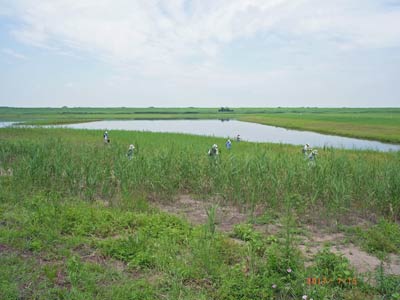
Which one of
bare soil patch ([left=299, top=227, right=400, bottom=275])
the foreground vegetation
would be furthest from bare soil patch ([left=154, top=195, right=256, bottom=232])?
bare soil patch ([left=299, top=227, right=400, bottom=275])

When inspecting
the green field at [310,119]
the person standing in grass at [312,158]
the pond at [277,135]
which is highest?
the person standing in grass at [312,158]

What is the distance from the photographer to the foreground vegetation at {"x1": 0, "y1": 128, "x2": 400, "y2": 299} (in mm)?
2941

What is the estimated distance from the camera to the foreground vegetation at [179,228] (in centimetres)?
294

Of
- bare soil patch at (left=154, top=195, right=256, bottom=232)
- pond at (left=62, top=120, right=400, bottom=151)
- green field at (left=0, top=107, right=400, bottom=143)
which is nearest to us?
bare soil patch at (left=154, top=195, right=256, bottom=232)

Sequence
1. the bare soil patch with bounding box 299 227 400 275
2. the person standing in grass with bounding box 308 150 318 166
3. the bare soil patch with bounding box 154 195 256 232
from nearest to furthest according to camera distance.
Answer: the bare soil patch with bounding box 299 227 400 275 < the bare soil patch with bounding box 154 195 256 232 < the person standing in grass with bounding box 308 150 318 166

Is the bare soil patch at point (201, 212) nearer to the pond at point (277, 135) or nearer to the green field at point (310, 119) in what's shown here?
the pond at point (277, 135)

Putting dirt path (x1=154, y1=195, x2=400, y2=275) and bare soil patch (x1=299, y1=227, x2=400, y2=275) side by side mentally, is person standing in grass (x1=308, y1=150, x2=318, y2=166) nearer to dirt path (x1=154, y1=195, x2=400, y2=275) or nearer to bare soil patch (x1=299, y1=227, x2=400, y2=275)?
dirt path (x1=154, y1=195, x2=400, y2=275)

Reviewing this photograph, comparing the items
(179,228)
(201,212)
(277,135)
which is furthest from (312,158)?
(277,135)

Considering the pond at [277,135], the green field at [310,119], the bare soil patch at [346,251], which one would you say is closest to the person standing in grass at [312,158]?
the bare soil patch at [346,251]

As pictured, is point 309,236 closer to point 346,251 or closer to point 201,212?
point 346,251

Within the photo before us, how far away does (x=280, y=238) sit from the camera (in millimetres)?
4078

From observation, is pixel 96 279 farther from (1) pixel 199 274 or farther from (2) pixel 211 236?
(2) pixel 211 236

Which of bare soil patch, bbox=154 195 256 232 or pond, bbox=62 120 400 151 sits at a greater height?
bare soil patch, bbox=154 195 256 232

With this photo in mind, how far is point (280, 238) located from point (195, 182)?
8.42 feet
